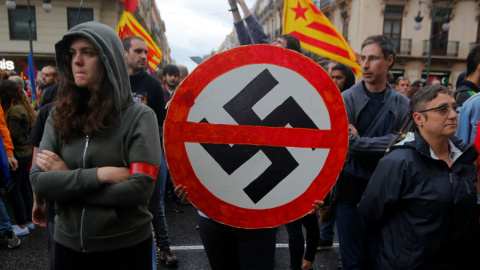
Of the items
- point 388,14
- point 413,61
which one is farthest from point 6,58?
point 413,61

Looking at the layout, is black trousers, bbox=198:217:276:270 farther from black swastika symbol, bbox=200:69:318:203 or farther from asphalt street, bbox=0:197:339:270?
asphalt street, bbox=0:197:339:270

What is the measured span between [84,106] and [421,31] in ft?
81.4

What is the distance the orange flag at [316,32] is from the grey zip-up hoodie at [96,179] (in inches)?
120

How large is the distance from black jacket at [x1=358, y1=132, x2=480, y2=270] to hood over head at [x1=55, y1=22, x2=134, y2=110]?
135cm

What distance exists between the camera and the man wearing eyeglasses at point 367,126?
2.07 m

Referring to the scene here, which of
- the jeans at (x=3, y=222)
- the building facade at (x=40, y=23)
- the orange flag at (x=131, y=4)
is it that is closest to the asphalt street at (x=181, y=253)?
the jeans at (x=3, y=222)

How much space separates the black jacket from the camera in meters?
1.64

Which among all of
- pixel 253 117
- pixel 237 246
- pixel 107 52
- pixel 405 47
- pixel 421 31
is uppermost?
pixel 421 31

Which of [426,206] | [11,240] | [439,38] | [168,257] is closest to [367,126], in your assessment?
[426,206]

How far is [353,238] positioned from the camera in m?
2.26

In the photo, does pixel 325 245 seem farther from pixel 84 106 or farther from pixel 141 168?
pixel 84 106

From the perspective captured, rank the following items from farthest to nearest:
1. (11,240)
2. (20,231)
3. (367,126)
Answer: (20,231) → (11,240) → (367,126)

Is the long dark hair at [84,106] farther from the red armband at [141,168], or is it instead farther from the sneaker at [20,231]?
the sneaker at [20,231]

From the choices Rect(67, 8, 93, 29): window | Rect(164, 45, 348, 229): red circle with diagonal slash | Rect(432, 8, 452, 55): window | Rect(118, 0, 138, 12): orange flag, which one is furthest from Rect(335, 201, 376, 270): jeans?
Rect(432, 8, 452, 55): window
